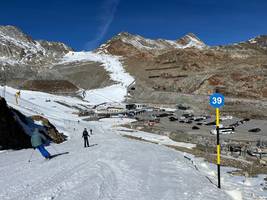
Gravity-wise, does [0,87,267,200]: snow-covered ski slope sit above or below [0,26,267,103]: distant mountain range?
below

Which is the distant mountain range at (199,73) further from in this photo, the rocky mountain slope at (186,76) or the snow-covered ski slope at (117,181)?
the snow-covered ski slope at (117,181)

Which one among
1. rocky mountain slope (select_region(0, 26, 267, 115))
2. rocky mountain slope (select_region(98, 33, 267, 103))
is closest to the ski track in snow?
rocky mountain slope (select_region(0, 26, 267, 115))

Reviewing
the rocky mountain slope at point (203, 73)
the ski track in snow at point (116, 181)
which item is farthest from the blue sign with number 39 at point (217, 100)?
the rocky mountain slope at point (203, 73)

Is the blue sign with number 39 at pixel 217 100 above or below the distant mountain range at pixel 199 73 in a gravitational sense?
below

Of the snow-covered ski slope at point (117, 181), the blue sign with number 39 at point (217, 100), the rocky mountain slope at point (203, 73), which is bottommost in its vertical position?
the snow-covered ski slope at point (117, 181)

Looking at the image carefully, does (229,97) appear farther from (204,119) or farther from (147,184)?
(147,184)

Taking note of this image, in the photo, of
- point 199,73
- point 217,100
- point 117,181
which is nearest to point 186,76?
point 199,73

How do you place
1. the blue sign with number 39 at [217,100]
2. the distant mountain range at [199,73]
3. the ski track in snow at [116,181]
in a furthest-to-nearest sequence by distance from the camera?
the distant mountain range at [199,73], the blue sign with number 39 at [217,100], the ski track in snow at [116,181]

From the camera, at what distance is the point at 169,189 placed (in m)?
12.5

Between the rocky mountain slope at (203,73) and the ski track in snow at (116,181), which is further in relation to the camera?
the rocky mountain slope at (203,73)

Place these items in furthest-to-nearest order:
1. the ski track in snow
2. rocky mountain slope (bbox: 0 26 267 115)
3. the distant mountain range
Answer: the distant mountain range
rocky mountain slope (bbox: 0 26 267 115)
the ski track in snow

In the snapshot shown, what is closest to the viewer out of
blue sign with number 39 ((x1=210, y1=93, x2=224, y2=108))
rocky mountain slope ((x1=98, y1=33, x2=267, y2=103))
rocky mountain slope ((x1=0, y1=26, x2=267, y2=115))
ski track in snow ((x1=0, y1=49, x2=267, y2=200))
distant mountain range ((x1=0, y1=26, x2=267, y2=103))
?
ski track in snow ((x1=0, y1=49, x2=267, y2=200))

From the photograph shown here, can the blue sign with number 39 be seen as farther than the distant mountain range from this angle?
No

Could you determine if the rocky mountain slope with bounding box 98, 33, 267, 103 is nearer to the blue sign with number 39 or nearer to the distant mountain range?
the distant mountain range
